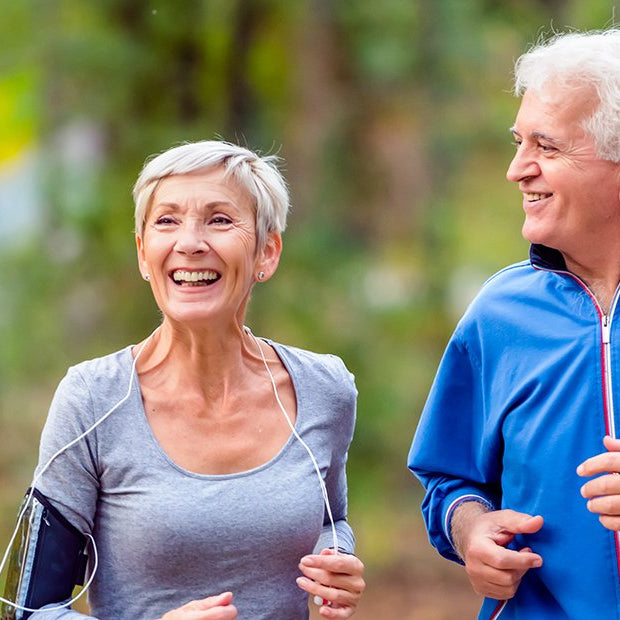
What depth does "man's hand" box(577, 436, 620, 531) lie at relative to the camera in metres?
1.75

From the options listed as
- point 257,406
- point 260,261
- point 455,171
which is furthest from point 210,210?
point 455,171

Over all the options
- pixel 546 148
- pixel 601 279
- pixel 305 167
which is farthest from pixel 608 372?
pixel 305 167

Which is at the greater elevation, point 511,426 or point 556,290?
point 556,290

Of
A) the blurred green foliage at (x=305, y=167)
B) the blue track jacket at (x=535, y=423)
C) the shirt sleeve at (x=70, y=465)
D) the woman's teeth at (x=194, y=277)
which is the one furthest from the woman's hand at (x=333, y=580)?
the blurred green foliage at (x=305, y=167)

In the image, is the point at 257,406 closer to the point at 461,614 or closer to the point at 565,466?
the point at 565,466

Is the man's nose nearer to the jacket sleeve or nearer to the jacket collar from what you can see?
the jacket collar

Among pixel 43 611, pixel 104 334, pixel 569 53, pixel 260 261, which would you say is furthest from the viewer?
pixel 104 334

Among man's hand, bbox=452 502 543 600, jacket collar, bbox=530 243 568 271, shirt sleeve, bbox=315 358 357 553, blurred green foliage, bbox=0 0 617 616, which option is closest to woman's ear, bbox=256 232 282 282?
shirt sleeve, bbox=315 358 357 553

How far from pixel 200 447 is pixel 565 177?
2.76ft

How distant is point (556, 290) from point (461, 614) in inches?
169

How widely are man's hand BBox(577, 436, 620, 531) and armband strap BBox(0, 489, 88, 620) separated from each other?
906 mm

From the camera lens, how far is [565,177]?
192 centimetres

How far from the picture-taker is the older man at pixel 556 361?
6.22ft

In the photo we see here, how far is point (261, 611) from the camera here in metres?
1.94
